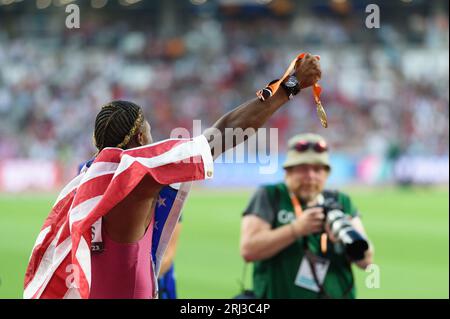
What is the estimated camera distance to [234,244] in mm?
14383

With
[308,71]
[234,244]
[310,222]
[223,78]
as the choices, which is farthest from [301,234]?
[223,78]

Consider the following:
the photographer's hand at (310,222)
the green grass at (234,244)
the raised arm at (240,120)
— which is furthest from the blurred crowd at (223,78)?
the raised arm at (240,120)

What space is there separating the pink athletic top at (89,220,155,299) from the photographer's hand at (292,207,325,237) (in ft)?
6.06

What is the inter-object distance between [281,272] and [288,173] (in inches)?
27.1

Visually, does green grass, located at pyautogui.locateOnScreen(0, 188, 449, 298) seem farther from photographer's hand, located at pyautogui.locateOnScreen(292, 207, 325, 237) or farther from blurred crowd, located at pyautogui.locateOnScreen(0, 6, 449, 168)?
blurred crowd, located at pyautogui.locateOnScreen(0, 6, 449, 168)

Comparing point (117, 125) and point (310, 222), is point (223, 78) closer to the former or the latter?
point (310, 222)

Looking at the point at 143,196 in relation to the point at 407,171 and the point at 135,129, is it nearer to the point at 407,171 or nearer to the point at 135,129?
the point at 135,129

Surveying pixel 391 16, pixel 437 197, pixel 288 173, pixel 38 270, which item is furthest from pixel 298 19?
pixel 38 270

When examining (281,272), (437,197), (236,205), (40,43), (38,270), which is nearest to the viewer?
(38,270)

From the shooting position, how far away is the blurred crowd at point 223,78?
31234 millimetres

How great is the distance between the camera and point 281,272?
536 cm

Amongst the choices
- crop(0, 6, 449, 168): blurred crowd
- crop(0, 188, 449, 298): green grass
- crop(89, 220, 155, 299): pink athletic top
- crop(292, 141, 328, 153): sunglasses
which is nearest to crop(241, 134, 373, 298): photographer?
crop(292, 141, 328, 153): sunglasses

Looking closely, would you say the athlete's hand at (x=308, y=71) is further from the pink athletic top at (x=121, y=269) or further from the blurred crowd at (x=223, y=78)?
the blurred crowd at (x=223, y=78)

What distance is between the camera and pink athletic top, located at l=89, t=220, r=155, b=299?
3.29 metres
